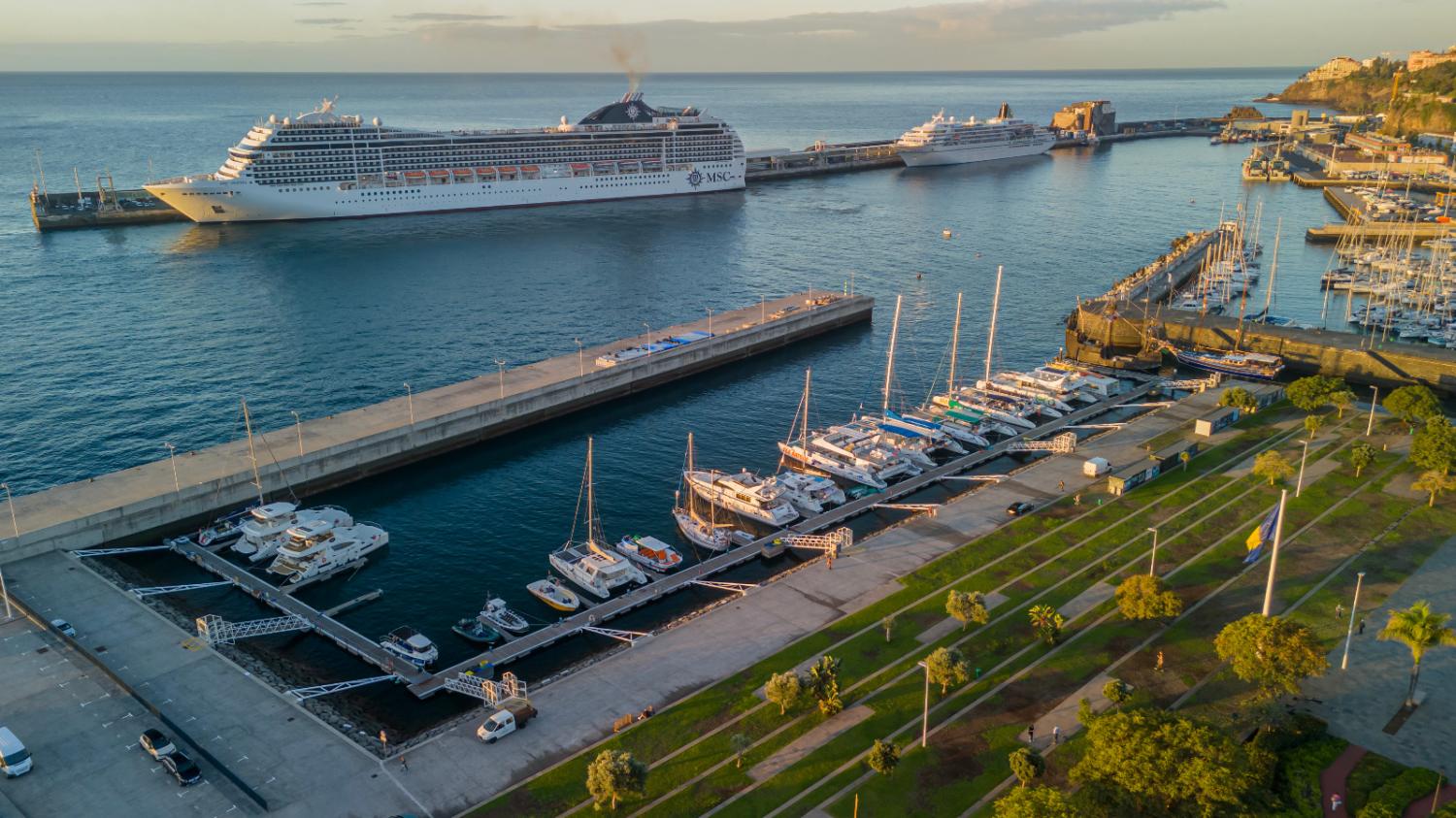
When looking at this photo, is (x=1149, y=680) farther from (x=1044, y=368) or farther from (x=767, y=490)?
(x=1044, y=368)

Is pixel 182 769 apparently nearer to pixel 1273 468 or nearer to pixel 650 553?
pixel 650 553

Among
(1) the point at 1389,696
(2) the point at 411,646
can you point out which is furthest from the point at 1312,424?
(2) the point at 411,646

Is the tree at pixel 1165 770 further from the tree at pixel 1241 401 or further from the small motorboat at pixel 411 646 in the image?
the tree at pixel 1241 401

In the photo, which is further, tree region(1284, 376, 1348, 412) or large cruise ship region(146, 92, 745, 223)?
large cruise ship region(146, 92, 745, 223)

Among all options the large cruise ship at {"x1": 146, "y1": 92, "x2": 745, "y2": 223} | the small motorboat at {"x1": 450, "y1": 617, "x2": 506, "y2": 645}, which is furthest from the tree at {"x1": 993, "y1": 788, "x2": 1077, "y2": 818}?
the large cruise ship at {"x1": 146, "y1": 92, "x2": 745, "y2": 223}

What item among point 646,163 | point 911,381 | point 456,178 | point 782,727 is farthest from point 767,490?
point 646,163

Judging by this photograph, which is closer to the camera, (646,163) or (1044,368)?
(1044,368)

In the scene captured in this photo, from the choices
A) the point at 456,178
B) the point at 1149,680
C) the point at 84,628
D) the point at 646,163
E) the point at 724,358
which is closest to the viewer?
the point at 1149,680

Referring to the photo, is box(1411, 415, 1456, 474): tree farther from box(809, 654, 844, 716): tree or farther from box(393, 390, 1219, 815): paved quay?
box(809, 654, 844, 716): tree
